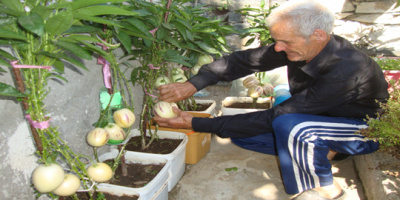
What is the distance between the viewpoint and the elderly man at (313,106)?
1484 mm

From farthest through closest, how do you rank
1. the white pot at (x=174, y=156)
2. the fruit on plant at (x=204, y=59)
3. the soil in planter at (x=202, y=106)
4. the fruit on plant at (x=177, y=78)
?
the soil in planter at (x=202, y=106) < the fruit on plant at (x=204, y=59) < the fruit on plant at (x=177, y=78) < the white pot at (x=174, y=156)

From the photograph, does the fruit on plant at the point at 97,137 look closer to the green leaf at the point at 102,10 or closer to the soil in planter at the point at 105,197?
the soil in planter at the point at 105,197

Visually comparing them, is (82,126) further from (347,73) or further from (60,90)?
(347,73)

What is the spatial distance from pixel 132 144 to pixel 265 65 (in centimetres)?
100

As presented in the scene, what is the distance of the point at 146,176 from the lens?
5.03ft

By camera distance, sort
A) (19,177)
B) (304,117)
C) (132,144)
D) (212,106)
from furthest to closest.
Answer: (212,106) < (132,144) < (304,117) < (19,177)

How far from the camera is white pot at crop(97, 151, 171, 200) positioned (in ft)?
4.37

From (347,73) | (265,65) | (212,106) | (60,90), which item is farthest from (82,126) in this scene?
(347,73)

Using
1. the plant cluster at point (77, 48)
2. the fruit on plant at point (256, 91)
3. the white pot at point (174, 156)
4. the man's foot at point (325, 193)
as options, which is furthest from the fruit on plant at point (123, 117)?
the fruit on plant at point (256, 91)

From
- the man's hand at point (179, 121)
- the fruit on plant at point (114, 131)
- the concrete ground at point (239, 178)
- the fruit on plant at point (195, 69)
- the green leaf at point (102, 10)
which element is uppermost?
the green leaf at point (102, 10)

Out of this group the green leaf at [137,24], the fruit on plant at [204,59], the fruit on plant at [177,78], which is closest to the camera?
the green leaf at [137,24]

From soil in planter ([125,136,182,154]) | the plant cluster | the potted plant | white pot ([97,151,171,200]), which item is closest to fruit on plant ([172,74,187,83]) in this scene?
the plant cluster

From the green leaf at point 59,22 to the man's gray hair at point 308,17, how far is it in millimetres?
1013

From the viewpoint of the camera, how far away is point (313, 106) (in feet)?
5.10
